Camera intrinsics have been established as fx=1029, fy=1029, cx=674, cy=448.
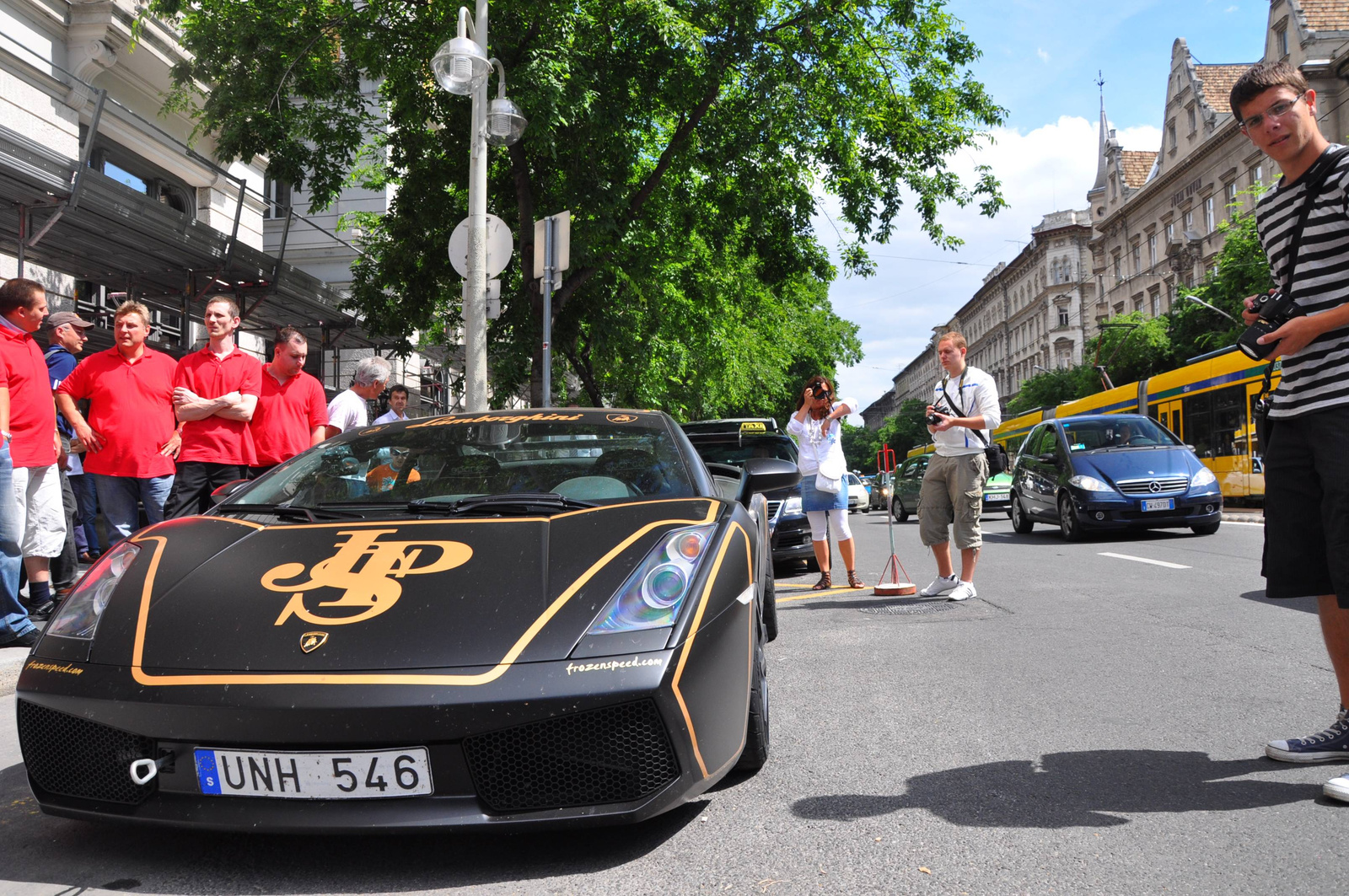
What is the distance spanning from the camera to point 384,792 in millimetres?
2268

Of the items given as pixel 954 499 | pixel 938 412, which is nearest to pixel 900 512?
pixel 954 499

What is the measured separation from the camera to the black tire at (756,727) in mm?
2926

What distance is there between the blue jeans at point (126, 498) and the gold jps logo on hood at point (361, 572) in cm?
379

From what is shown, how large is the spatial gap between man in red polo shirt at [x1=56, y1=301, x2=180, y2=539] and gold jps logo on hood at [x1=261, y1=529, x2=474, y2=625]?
3.74 meters

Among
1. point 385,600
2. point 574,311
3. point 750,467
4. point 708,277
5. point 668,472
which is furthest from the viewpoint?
point 708,277

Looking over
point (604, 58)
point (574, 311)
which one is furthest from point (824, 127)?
point (574, 311)

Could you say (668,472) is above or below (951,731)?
above

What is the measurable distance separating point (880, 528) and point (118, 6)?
631 inches

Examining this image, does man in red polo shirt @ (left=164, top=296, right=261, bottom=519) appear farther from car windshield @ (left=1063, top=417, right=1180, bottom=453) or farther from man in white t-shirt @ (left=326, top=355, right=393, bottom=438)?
car windshield @ (left=1063, top=417, right=1180, bottom=453)

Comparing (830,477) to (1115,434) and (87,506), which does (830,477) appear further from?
(1115,434)

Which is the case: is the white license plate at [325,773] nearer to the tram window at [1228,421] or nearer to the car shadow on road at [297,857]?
the car shadow on road at [297,857]

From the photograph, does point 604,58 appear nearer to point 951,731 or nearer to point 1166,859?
point 951,731

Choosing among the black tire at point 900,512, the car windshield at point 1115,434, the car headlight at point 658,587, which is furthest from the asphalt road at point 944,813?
the black tire at point 900,512

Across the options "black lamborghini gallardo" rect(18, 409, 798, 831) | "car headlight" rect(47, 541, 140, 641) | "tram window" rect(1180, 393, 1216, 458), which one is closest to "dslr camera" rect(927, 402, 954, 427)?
"black lamborghini gallardo" rect(18, 409, 798, 831)
